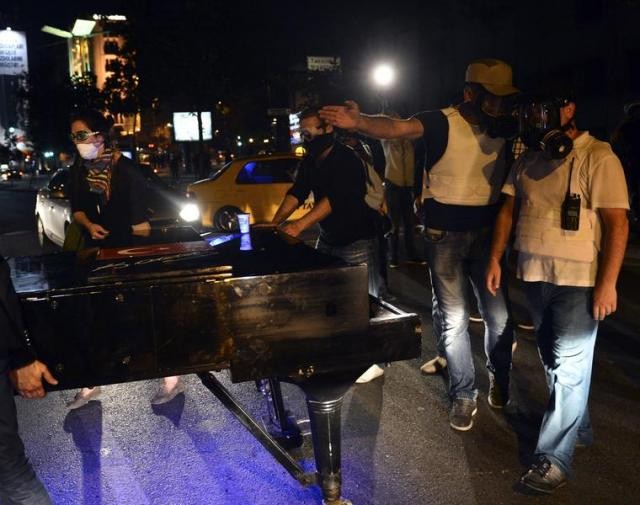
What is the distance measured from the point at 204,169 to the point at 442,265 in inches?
1153

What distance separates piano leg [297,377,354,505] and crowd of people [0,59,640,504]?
103 centimetres

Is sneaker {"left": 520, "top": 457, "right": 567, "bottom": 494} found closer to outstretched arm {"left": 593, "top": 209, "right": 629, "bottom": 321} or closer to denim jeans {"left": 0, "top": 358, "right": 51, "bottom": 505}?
outstretched arm {"left": 593, "top": 209, "right": 629, "bottom": 321}

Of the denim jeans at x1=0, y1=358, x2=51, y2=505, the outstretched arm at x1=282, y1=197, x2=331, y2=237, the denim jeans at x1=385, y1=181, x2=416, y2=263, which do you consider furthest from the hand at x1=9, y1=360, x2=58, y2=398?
the denim jeans at x1=385, y1=181, x2=416, y2=263

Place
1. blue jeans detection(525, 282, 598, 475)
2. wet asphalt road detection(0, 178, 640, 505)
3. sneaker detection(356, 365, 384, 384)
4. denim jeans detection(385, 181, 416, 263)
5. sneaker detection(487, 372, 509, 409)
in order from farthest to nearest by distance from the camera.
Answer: denim jeans detection(385, 181, 416, 263) < sneaker detection(356, 365, 384, 384) < sneaker detection(487, 372, 509, 409) < wet asphalt road detection(0, 178, 640, 505) < blue jeans detection(525, 282, 598, 475)

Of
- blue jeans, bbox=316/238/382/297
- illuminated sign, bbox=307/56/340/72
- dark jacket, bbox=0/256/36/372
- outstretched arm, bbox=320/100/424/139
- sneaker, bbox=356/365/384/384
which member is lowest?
sneaker, bbox=356/365/384/384

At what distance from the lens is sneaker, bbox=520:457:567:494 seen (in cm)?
331

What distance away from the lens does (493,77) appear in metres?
3.79

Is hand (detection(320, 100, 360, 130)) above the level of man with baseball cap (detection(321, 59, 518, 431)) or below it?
above

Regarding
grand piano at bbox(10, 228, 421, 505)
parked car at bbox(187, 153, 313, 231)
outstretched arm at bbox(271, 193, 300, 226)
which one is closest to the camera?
grand piano at bbox(10, 228, 421, 505)

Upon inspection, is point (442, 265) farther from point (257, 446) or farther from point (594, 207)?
point (257, 446)

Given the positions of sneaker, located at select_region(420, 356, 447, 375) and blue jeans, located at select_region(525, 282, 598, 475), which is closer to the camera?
blue jeans, located at select_region(525, 282, 598, 475)

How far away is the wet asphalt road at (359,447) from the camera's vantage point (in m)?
3.41

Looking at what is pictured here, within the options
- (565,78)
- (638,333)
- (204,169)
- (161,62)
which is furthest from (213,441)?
(204,169)

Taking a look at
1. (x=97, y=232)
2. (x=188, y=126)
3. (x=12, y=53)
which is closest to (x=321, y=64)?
(x=188, y=126)
